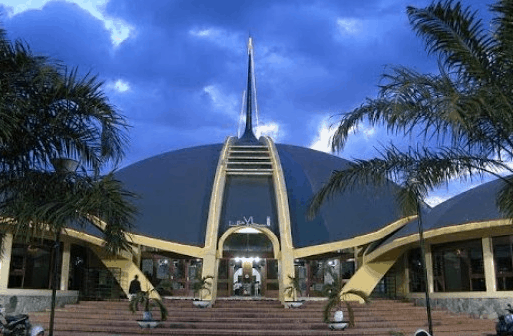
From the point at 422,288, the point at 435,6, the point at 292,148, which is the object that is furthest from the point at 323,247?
the point at 435,6

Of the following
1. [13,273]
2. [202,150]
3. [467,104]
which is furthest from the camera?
[202,150]

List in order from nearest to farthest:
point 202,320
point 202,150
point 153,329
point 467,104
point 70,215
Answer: point 467,104 < point 70,215 < point 153,329 < point 202,320 < point 202,150

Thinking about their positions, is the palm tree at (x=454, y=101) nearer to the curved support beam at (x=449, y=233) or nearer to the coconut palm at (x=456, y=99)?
the coconut palm at (x=456, y=99)

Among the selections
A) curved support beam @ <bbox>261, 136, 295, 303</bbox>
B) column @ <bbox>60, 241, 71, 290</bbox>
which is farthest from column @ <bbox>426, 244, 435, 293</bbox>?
column @ <bbox>60, 241, 71, 290</bbox>

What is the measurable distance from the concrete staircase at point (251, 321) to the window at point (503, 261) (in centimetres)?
127

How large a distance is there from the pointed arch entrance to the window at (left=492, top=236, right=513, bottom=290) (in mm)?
9351

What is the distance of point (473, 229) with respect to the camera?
647 inches

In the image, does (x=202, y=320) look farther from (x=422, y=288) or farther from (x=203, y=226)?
(x=422, y=288)

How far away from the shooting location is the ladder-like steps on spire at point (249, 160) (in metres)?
25.0

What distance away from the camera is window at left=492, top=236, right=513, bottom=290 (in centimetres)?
1644

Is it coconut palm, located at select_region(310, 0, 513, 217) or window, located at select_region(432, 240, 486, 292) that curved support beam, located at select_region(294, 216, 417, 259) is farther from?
coconut palm, located at select_region(310, 0, 513, 217)

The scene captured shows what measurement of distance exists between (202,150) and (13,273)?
13.3 metres

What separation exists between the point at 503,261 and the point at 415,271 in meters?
4.27

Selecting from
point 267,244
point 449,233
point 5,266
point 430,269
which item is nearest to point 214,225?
point 267,244
